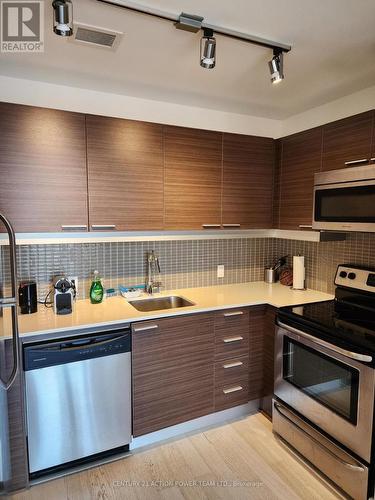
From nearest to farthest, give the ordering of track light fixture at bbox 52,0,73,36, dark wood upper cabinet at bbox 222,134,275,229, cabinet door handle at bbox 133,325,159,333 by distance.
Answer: track light fixture at bbox 52,0,73,36
cabinet door handle at bbox 133,325,159,333
dark wood upper cabinet at bbox 222,134,275,229

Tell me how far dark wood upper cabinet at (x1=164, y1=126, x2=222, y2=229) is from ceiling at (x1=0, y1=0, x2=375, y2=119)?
30 cm

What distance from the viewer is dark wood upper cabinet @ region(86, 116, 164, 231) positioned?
2.09m

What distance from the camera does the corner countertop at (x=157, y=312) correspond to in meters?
1.81

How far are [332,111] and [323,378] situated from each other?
6.36 feet

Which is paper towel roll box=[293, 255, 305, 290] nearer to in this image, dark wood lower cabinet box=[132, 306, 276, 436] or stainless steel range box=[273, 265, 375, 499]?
stainless steel range box=[273, 265, 375, 499]

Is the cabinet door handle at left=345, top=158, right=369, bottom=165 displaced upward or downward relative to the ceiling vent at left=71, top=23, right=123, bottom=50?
downward

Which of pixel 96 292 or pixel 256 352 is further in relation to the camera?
pixel 256 352

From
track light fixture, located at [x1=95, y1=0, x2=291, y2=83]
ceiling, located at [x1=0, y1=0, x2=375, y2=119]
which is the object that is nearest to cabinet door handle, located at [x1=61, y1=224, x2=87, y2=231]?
ceiling, located at [x1=0, y1=0, x2=375, y2=119]

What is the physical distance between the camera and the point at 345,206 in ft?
6.63

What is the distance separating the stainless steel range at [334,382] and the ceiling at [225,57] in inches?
53.3

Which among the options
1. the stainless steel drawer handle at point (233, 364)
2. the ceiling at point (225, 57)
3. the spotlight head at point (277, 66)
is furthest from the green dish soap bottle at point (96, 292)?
the spotlight head at point (277, 66)

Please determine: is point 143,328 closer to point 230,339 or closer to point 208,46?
point 230,339

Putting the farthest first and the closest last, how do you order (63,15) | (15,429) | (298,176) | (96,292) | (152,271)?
(152,271) → (298,176) → (96,292) → (15,429) → (63,15)

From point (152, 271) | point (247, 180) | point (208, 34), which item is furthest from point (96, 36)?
point (152, 271)
